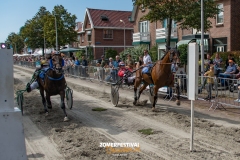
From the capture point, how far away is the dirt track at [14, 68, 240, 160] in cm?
604

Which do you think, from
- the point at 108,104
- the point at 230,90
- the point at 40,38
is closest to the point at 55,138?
the point at 108,104

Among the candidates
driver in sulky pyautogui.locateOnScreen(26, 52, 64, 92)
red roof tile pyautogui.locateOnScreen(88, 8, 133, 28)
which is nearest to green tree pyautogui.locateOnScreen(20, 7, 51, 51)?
red roof tile pyautogui.locateOnScreen(88, 8, 133, 28)

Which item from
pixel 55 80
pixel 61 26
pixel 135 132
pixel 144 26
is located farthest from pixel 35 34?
pixel 135 132

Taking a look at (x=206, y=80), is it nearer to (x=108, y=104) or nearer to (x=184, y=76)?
(x=184, y=76)

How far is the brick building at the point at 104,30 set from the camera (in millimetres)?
48531

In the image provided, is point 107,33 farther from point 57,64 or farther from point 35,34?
point 57,64

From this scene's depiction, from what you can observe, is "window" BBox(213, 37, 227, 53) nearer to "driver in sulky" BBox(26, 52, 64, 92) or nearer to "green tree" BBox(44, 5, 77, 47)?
"driver in sulky" BBox(26, 52, 64, 92)

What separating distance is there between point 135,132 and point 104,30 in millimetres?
42697

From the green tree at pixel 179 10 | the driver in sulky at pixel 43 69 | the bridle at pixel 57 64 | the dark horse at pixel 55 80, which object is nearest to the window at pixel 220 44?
the green tree at pixel 179 10

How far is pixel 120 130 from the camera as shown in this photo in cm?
791

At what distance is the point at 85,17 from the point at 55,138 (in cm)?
4560

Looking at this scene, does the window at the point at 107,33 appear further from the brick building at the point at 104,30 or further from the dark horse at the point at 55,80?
the dark horse at the point at 55,80

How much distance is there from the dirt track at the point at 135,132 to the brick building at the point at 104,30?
37.8m

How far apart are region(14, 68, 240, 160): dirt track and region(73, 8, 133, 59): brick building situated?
37795 mm
